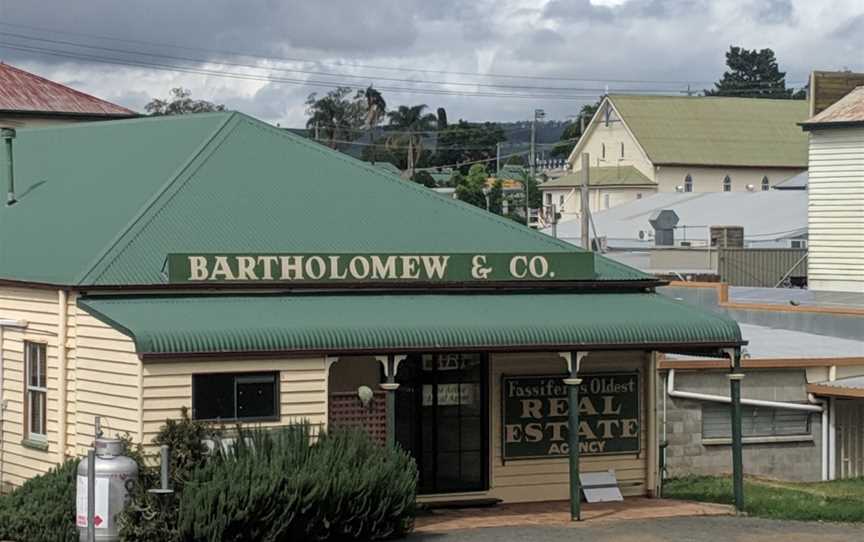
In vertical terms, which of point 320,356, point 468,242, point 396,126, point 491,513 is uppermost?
point 396,126

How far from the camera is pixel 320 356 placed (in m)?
20.8

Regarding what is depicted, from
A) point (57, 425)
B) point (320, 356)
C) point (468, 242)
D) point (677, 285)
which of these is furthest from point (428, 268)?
point (677, 285)

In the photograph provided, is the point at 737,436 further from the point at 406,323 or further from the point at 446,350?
the point at 406,323

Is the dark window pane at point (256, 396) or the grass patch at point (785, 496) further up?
the dark window pane at point (256, 396)

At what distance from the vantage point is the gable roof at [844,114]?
53.4 m

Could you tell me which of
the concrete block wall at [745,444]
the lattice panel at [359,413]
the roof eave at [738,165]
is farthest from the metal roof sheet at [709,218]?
the lattice panel at [359,413]

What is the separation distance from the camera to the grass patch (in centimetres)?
2292

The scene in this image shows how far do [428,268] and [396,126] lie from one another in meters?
114

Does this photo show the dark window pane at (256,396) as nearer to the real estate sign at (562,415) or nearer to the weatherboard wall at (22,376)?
the weatherboard wall at (22,376)

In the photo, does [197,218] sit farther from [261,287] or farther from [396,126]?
[396,126]

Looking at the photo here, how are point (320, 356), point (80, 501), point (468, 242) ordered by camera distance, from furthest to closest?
point (468, 242)
point (320, 356)
point (80, 501)

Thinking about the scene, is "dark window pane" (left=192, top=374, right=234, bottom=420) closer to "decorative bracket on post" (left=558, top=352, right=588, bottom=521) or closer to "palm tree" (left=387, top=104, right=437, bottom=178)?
"decorative bracket on post" (left=558, top=352, right=588, bottom=521)

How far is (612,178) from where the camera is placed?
11106 cm

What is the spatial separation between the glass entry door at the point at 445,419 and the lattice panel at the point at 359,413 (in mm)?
1377
